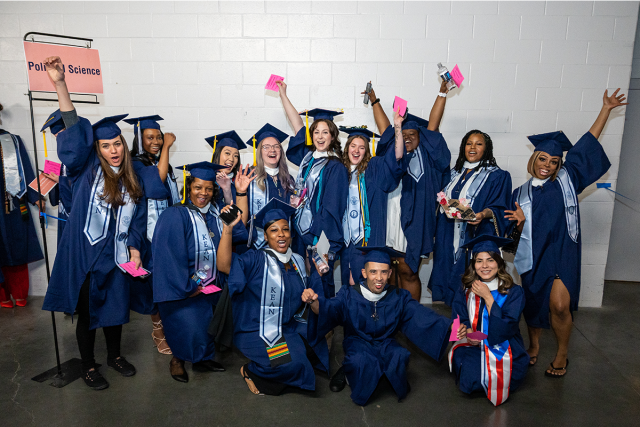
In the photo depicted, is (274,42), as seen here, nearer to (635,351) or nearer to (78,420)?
(78,420)

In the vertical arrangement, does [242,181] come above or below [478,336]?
above

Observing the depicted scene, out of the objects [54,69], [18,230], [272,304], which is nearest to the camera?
[54,69]

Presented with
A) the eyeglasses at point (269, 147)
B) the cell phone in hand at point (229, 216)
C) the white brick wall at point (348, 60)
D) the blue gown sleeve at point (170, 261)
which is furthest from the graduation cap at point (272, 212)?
the white brick wall at point (348, 60)

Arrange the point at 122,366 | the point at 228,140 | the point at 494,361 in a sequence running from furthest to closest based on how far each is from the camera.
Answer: the point at 228,140 < the point at 122,366 < the point at 494,361

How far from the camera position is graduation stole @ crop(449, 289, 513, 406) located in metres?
2.84

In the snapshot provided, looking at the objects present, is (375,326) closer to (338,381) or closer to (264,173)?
(338,381)

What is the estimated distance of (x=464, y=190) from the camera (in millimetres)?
3613

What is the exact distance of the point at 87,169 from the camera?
2.99m

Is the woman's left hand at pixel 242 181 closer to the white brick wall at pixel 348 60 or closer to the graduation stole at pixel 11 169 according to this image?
the white brick wall at pixel 348 60

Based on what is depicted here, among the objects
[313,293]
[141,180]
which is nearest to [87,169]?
[141,180]

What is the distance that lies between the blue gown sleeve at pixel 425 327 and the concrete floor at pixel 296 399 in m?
0.32

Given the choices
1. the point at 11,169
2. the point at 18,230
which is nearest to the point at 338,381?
the point at 18,230

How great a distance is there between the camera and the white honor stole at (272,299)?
10.1 ft

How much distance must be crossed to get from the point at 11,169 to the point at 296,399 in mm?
3585
